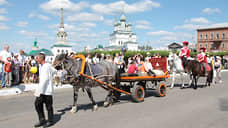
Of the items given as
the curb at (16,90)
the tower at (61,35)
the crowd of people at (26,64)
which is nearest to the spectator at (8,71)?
the crowd of people at (26,64)

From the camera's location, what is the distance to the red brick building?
275ft

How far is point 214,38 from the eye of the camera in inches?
3386

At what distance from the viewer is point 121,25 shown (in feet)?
503

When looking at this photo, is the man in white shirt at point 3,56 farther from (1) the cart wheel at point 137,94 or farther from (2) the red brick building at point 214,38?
(2) the red brick building at point 214,38

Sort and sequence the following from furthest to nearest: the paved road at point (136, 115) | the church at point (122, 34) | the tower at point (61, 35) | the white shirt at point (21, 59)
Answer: the church at point (122, 34)
the tower at point (61, 35)
the white shirt at point (21, 59)
the paved road at point (136, 115)

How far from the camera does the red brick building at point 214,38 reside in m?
83.7

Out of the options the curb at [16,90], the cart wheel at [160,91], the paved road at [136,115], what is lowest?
the paved road at [136,115]

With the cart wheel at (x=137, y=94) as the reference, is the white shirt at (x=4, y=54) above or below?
above

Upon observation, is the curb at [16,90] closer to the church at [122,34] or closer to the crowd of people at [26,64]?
the crowd of people at [26,64]

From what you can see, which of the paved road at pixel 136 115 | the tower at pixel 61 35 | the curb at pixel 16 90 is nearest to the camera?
the paved road at pixel 136 115

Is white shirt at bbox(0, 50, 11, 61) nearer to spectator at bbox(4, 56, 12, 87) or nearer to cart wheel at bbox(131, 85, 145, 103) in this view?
spectator at bbox(4, 56, 12, 87)

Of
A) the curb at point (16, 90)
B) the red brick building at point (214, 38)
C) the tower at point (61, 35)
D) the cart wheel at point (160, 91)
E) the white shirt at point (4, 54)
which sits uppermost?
the tower at point (61, 35)

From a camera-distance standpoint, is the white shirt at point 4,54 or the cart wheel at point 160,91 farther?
the white shirt at point 4,54

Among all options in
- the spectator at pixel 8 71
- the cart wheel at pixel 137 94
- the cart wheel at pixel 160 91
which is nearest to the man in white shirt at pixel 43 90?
the cart wheel at pixel 137 94
